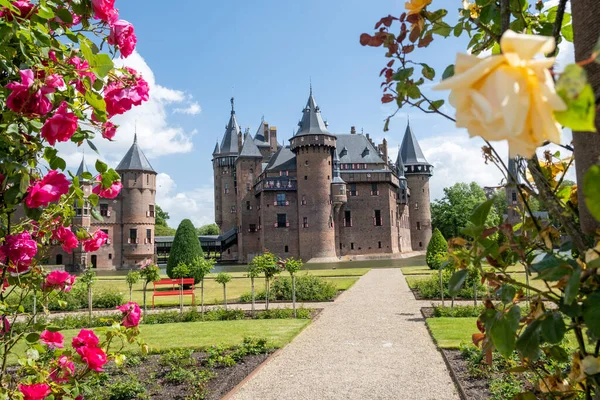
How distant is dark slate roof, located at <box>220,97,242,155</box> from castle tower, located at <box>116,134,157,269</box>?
36.7ft

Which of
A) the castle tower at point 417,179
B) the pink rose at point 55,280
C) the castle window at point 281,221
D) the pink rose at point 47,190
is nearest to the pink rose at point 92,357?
the pink rose at point 55,280

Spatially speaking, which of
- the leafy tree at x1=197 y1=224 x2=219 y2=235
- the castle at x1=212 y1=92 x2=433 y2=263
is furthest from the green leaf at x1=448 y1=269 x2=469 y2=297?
the leafy tree at x1=197 y1=224 x2=219 y2=235

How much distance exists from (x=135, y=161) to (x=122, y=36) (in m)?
46.1

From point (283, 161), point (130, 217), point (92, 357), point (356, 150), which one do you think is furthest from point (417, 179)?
point (92, 357)

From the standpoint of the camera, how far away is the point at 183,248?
20.7 metres

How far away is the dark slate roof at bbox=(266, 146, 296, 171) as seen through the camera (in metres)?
45.6

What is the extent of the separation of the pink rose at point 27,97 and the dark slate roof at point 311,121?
40.6 metres

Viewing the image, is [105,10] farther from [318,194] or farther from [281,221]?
[281,221]

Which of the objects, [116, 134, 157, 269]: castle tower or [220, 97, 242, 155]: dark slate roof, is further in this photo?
[220, 97, 242, 155]: dark slate roof

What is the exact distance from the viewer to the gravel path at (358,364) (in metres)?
5.35

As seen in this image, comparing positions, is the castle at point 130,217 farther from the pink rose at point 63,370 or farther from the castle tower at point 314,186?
the pink rose at point 63,370

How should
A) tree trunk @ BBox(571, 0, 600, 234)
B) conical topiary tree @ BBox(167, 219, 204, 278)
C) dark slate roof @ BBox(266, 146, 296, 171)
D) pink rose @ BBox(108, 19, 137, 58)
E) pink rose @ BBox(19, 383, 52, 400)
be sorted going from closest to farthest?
tree trunk @ BBox(571, 0, 600, 234) < pink rose @ BBox(19, 383, 52, 400) < pink rose @ BBox(108, 19, 137, 58) < conical topiary tree @ BBox(167, 219, 204, 278) < dark slate roof @ BBox(266, 146, 296, 171)

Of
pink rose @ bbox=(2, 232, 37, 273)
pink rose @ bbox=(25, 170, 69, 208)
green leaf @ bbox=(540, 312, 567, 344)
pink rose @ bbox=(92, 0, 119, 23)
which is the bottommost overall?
green leaf @ bbox=(540, 312, 567, 344)

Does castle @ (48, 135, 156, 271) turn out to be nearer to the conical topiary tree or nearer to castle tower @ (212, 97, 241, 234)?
castle tower @ (212, 97, 241, 234)
